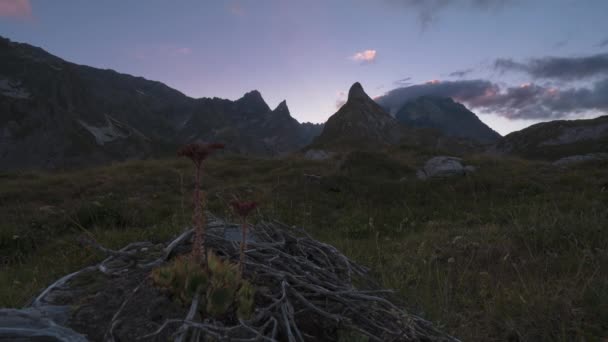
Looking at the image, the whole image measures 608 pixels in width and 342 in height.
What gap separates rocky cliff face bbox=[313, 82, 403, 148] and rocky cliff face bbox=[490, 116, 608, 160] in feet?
103

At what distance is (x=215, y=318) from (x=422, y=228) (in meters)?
6.50

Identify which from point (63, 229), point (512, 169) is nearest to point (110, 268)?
point (63, 229)

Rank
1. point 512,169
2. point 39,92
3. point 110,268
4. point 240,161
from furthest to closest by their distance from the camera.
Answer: point 39,92 → point 240,161 → point 512,169 → point 110,268

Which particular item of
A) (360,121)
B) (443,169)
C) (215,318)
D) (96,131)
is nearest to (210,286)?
(215,318)

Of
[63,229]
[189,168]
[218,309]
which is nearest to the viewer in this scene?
[218,309]

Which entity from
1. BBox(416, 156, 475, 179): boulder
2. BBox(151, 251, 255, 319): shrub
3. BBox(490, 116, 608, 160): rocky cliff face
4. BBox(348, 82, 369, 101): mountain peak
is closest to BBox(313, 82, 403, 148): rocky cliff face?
BBox(348, 82, 369, 101): mountain peak

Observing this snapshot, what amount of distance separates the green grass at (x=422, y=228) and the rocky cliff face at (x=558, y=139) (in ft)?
146

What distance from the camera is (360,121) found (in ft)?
335

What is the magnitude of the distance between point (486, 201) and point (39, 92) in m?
189

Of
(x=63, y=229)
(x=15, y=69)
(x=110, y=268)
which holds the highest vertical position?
(x=15, y=69)

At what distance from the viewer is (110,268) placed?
2420 millimetres

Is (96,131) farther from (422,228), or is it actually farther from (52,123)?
(422,228)

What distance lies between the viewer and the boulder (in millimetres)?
12895

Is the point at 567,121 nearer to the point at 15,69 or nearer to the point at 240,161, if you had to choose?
the point at 240,161
